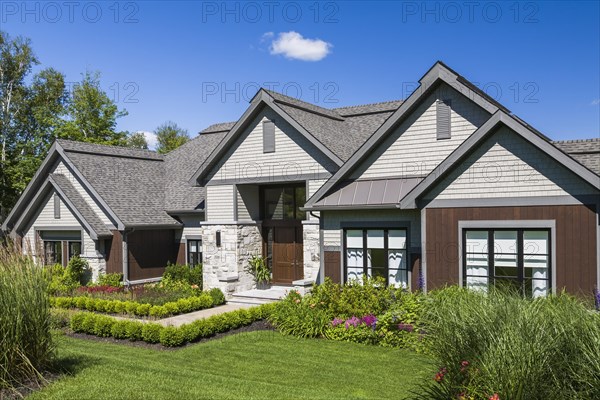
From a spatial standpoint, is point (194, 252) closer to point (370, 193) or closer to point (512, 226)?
point (370, 193)

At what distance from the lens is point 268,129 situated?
19281 millimetres

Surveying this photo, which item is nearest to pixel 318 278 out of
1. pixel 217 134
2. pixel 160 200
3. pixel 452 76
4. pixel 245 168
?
pixel 245 168

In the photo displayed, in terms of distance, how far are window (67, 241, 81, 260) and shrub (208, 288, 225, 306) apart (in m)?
8.20

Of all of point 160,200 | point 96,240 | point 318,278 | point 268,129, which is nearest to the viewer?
point 318,278

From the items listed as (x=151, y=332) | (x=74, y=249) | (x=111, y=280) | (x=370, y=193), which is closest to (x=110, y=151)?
(x=74, y=249)

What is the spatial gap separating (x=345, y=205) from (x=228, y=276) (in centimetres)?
655

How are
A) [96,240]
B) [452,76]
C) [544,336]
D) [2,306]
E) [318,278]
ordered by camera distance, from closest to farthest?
[544,336]
[2,306]
[452,76]
[318,278]
[96,240]

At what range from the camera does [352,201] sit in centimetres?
1568

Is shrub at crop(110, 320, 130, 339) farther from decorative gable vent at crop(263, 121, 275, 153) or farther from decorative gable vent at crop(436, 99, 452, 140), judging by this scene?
decorative gable vent at crop(436, 99, 452, 140)

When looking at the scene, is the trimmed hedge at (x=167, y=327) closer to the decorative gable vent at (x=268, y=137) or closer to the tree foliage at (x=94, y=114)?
the decorative gable vent at (x=268, y=137)

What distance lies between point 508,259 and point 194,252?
1462 cm

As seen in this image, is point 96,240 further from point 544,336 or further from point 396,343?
point 544,336

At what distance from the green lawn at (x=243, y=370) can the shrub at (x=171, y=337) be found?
1.41ft

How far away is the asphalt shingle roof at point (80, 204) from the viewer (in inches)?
867
